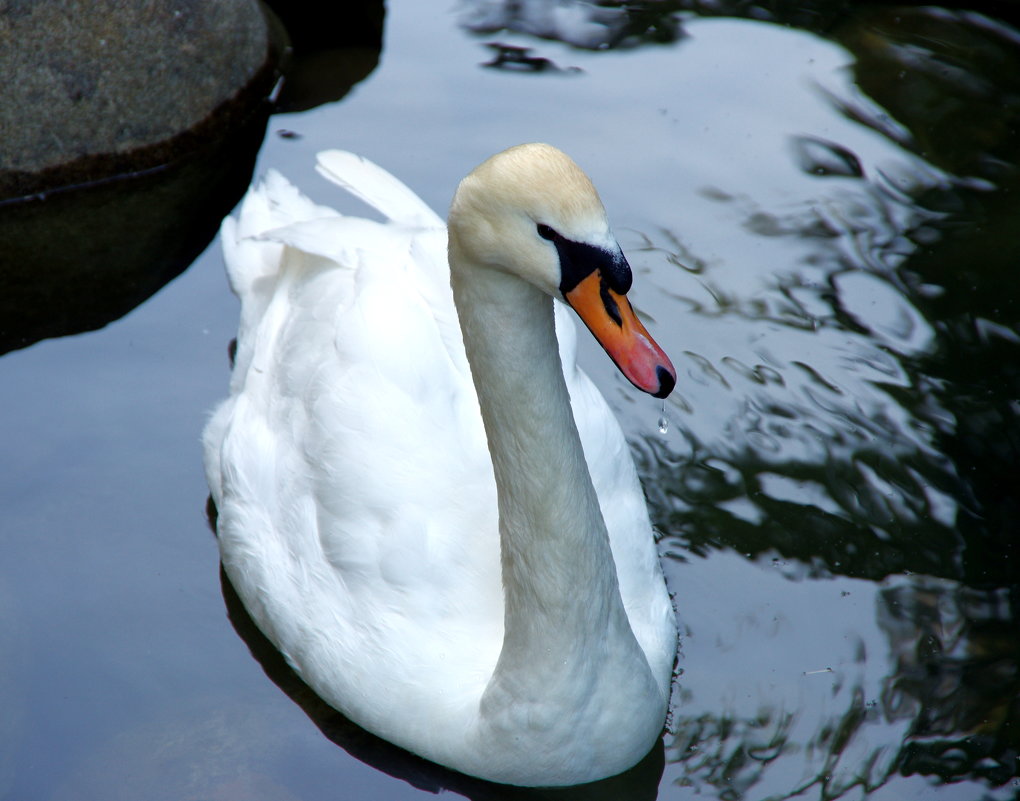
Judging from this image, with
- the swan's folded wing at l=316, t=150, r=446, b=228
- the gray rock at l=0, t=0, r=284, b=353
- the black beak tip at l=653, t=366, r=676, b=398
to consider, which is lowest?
the gray rock at l=0, t=0, r=284, b=353

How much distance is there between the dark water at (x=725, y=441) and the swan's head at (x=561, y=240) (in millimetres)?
1626

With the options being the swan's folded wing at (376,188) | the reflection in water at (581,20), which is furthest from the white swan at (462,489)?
the reflection in water at (581,20)

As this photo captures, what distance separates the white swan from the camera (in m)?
2.98

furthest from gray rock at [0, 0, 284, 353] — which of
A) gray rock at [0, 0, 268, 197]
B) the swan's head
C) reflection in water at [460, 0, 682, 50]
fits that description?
the swan's head

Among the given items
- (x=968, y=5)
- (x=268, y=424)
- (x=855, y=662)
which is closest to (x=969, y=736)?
(x=855, y=662)

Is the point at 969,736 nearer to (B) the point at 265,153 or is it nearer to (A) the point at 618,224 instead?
(A) the point at 618,224

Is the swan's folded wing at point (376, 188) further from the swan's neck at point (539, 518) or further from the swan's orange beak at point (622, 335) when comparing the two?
the swan's orange beak at point (622, 335)

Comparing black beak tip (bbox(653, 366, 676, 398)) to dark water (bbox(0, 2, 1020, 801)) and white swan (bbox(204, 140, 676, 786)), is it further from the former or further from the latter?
dark water (bbox(0, 2, 1020, 801))

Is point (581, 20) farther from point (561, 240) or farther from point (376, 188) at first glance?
point (561, 240)

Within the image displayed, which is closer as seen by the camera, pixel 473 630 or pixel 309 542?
pixel 473 630

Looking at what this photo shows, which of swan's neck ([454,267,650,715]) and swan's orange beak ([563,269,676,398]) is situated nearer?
swan's orange beak ([563,269,676,398])

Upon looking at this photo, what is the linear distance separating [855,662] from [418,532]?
1568mm

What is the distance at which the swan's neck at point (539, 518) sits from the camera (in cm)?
317

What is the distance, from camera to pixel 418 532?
12.7ft
